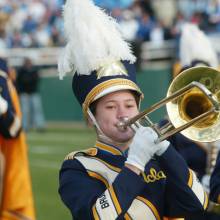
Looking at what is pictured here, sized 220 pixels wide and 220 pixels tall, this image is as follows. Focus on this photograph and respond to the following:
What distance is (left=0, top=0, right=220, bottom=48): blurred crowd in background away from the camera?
16.7m

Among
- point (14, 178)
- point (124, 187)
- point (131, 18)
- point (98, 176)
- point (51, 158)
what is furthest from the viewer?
point (131, 18)

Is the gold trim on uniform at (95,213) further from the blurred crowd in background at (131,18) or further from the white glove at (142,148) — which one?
the blurred crowd in background at (131,18)

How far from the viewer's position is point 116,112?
307 cm

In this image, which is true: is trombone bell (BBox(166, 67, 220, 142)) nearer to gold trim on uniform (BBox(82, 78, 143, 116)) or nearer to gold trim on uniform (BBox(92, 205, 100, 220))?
gold trim on uniform (BBox(82, 78, 143, 116))

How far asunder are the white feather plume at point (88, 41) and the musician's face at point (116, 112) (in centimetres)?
16

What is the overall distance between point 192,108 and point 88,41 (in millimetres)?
509

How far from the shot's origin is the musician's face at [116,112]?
306cm

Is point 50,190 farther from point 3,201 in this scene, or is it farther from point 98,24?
point 98,24

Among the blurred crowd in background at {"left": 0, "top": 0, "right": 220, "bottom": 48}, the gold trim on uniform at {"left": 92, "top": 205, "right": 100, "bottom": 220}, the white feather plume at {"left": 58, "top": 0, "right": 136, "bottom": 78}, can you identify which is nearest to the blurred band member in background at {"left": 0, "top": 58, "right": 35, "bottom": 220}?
the white feather plume at {"left": 58, "top": 0, "right": 136, "bottom": 78}

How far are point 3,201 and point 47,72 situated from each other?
13.6 meters

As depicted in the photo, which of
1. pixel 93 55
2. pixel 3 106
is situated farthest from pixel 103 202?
pixel 3 106

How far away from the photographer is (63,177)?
3.12m

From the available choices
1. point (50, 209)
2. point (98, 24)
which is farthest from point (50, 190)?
point (98, 24)

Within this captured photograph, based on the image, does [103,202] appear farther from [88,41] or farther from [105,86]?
[88,41]
